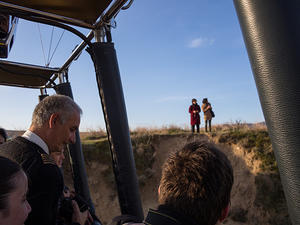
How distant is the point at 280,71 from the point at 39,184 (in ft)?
4.15

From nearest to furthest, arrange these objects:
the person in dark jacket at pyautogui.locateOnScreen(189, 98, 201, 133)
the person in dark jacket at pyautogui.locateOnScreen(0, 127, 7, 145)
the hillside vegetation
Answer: the person in dark jacket at pyautogui.locateOnScreen(0, 127, 7, 145) < the hillside vegetation < the person in dark jacket at pyautogui.locateOnScreen(189, 98, 201, 133)

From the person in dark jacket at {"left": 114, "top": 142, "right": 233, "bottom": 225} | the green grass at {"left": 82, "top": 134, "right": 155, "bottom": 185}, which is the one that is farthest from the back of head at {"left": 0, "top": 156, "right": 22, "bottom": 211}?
the green grass at {"left": 82, "top": 134, "right": 155, "bottom": 185}

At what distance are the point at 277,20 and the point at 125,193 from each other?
1.80 meters

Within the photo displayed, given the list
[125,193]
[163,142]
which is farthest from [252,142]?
[125,193]

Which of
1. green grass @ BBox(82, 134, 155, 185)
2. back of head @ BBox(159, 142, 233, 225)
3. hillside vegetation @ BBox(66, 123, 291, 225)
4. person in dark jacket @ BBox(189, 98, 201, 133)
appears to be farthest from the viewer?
person in dark jacket @ BBox(189, 98, 201, 133)

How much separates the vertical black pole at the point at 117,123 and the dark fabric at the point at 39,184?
2.64ft

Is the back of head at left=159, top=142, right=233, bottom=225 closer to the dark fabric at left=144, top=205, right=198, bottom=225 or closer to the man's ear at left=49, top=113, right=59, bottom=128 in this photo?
the dark fabric at left=144, top=205, right=198, bottom=225

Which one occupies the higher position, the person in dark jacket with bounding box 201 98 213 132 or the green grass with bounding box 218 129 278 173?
the person in dark jacket with bounding box 201 98 213 132

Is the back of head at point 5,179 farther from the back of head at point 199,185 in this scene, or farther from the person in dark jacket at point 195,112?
the person in dark jacket at point 195,112

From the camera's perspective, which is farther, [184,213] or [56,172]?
[56,172]

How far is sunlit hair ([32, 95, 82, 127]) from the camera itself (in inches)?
65.7

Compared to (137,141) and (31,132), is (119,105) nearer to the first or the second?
(31,132)

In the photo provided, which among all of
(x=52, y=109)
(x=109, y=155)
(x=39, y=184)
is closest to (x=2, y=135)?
(x=52, y=109)

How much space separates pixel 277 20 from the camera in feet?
2.49
